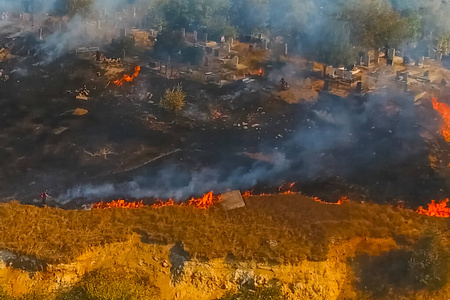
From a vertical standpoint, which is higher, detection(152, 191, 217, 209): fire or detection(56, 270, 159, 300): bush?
detection(152, 191, 217, 209): fire

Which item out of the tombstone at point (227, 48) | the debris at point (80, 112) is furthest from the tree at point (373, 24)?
the debris at point (80, 112)

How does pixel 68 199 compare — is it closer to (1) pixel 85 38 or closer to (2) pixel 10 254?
(2) pixel 10 254

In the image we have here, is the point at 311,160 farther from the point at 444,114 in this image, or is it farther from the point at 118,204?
the point at 444,114

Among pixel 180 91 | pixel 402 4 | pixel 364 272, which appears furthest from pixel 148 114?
pixel 402 4

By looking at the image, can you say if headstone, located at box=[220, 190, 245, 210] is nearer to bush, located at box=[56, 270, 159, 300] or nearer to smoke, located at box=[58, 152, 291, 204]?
smoke, located at box=[58, 152, 291, 204]

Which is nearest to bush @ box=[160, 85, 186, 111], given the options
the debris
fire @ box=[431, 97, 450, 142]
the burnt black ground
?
the burnt black ground

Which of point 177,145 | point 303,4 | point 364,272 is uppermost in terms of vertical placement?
point 303,4

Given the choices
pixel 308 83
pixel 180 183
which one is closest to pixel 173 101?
pixel 180 183
